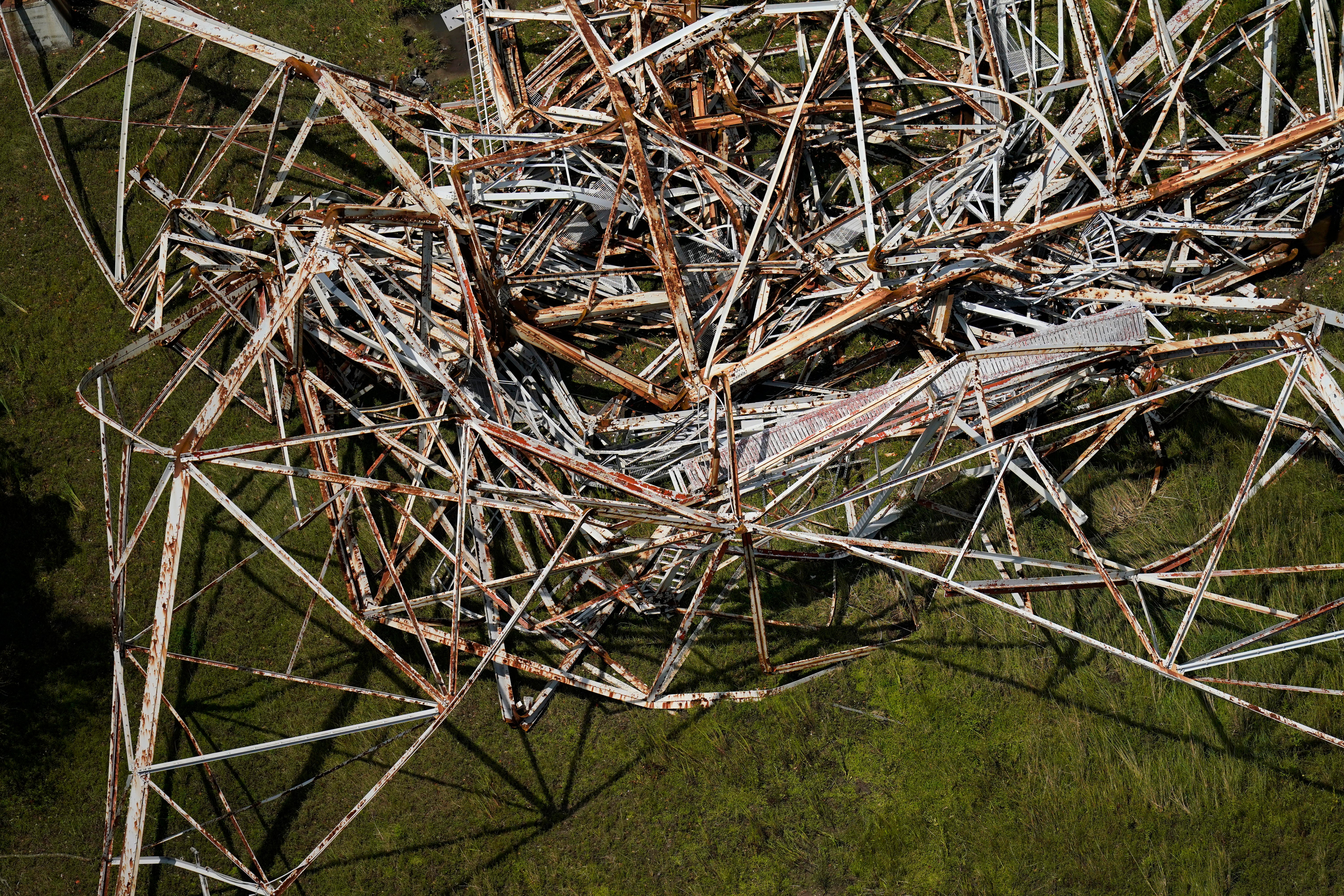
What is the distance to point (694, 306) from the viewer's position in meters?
6.17

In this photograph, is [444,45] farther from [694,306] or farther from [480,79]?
[694,306]

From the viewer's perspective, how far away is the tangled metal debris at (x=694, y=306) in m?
5.50

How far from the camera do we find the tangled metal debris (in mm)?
5504

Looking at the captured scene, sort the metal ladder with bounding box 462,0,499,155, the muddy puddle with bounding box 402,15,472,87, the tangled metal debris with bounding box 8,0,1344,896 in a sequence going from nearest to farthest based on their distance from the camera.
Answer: the tangled metal debris with bounding box 8,0,1344,896
the metal ladder with bounding box 462,0,499,155
the muddy puddle with bounding box 402,15,472,87

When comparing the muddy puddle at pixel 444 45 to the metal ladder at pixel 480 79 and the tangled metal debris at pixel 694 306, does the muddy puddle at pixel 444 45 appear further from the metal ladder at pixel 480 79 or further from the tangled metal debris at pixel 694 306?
the tangled metal debris at pixel 694 306

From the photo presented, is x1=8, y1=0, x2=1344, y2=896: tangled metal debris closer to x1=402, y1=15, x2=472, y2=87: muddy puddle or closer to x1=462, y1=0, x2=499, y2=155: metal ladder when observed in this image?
x1=462, y1=0, x2=499, y2=155: metal ladder

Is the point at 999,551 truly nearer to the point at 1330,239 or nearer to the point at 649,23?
the point at 1330,239

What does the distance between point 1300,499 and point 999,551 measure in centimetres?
201

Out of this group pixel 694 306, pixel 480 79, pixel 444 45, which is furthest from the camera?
pixel 444 45

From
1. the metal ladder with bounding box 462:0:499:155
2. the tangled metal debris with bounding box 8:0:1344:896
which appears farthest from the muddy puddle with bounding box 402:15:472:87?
the tangled metal debris with bounding box 8:0:1344:896

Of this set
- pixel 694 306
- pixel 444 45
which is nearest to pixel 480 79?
pixel 444 45

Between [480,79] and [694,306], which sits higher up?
[480,79]

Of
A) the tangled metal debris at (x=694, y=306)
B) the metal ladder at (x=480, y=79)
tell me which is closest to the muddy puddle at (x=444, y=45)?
the metal ladder at (x=480, y=79)

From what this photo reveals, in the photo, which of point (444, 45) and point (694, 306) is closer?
point (694, 306)
